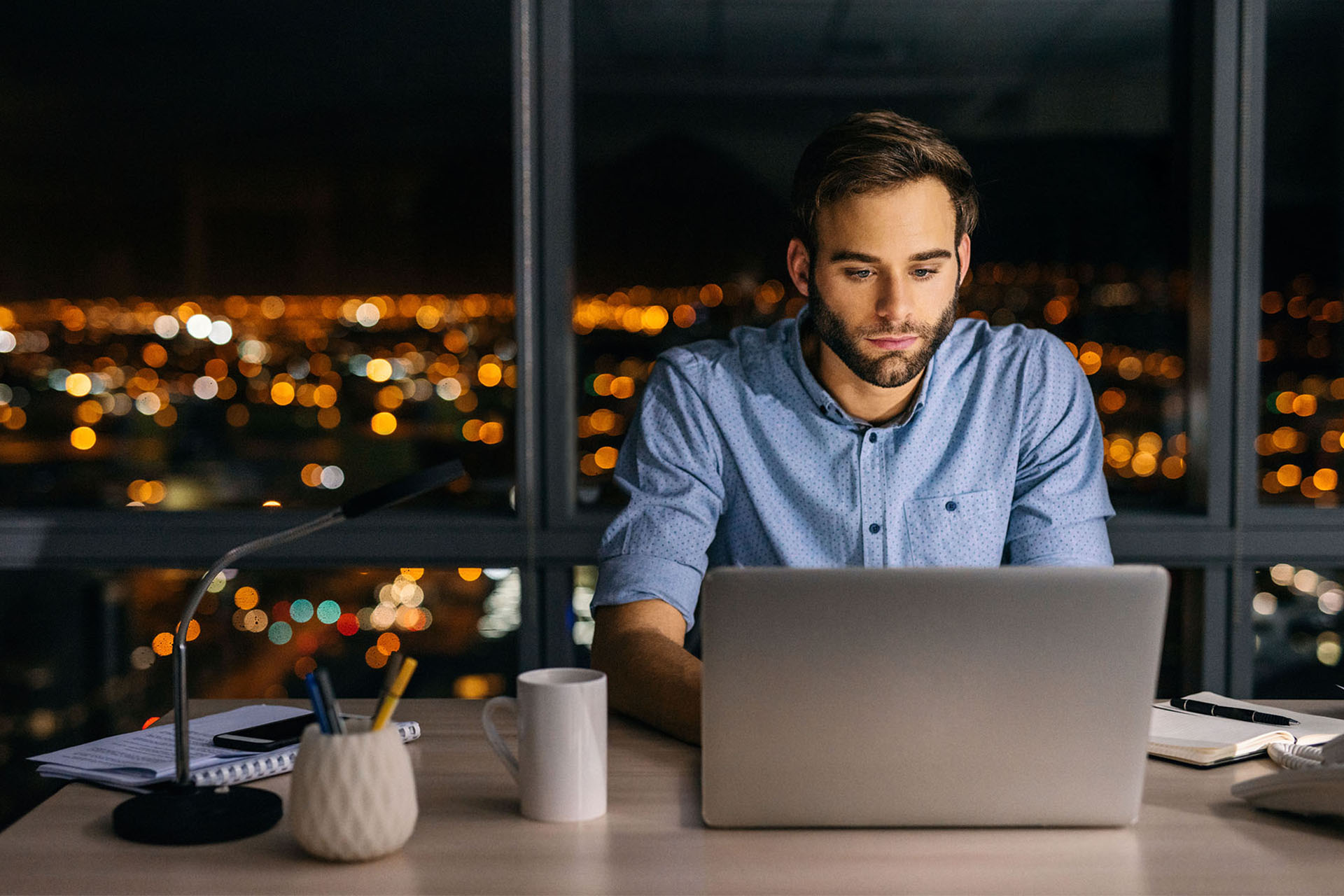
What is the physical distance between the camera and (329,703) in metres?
0.90

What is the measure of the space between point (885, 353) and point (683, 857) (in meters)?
1.07

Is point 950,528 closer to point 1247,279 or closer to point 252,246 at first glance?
point 1247,279

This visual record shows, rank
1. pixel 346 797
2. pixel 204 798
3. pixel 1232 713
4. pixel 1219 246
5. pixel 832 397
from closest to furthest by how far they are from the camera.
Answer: pixel 346 797, pixel 204 798, pixel 1232 713, pixel 832 397, pixel 1219 246

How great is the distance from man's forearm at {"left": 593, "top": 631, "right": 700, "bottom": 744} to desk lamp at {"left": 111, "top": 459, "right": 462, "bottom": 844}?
0.39 metres

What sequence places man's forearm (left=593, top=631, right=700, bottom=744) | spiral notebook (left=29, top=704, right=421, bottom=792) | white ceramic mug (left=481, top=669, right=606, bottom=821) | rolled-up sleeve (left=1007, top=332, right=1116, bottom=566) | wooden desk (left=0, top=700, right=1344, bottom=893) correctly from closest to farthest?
wooden desk (left=0, top=700, right=1344, bottom=893), white ceramic mug (left=481, top=669, right=606, bottom=821), spiral notebook (left=29, top=704, right=421, bottom=792), man's forearm (left=593, top=631, right=700, bottom=744), rolled-up sleeve (left=1007, top=332, right=1116, bottom=566)

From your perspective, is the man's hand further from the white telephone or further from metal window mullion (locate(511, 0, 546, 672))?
metal window mullion (locate(511, 0, 546, 672))

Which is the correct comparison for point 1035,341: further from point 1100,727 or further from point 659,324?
point 1100,727

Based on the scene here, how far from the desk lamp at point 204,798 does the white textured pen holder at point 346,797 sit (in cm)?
9

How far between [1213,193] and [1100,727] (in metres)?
1.94

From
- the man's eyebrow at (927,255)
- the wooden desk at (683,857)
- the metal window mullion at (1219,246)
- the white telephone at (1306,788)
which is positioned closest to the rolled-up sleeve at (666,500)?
the man's eyebrow at (927,255)

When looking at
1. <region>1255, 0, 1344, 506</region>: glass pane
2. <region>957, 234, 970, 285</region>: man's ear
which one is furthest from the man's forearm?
<region>1255, 0, 1344, 506</region>: glass pane

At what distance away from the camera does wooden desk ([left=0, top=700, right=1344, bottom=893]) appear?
827mm

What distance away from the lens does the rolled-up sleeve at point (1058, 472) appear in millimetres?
1763

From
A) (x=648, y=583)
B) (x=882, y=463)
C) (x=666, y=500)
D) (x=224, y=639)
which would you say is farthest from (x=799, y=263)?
(x=224, y=639)
